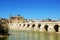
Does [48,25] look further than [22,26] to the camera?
No

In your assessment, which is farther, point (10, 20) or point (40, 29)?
point (10, 20)

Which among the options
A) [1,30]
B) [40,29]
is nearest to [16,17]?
[40,29]

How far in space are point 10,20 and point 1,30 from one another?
77.3m

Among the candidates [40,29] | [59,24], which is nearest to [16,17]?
[40,29]

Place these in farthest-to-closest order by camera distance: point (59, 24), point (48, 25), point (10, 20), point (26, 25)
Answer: point (10, 20) < point (26, 25) < point (48, 25) < point (59, 24)

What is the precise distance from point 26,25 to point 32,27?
8366 mm

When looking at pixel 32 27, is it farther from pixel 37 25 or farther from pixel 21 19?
pixel 21 19

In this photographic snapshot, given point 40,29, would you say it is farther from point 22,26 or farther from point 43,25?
point 22,26

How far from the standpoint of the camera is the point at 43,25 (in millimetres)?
67938

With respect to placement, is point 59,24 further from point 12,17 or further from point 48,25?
point 12,17

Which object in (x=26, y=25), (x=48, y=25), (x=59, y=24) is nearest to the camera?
(x=59, y=24)

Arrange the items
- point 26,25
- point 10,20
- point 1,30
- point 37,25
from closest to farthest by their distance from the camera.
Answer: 1. point 1,30
2. point 37,25
3. point 26,25
4. point 10,20

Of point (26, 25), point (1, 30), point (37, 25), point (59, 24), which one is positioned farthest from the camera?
point (26, 25)

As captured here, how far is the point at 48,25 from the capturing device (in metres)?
65.4
